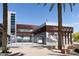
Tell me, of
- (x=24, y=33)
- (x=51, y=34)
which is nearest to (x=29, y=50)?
(x=24, y=33)

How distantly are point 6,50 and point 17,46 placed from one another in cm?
75

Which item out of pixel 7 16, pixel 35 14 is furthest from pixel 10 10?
pixel 35 14

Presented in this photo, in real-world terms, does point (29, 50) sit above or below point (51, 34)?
below

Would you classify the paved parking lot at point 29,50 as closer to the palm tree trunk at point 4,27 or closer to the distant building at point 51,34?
the palm tree trunk at point 4,27

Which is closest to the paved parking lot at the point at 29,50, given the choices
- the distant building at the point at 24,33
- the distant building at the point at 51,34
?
the distant building at the point at 24,33

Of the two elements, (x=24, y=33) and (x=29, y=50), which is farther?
(x=24, y=33)

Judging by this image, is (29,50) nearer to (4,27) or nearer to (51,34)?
(4,27)

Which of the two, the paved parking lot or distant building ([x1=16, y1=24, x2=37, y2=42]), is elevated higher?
distant building ([x1=16, y1=24, x2=37, y2=42])

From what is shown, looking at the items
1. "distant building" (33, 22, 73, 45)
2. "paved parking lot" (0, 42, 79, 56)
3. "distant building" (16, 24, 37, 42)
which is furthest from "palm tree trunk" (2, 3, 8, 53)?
"distant building" (33, 22, 73, 45)

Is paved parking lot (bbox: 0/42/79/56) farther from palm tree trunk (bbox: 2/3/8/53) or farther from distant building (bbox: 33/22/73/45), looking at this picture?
distant building (bbox: 33/22/73/45)

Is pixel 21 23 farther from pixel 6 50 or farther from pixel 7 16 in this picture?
pixel 6 50

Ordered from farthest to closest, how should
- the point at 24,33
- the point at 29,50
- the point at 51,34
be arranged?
1. the point at 51,34
2. the point at 24,33
3. the point at 29,50

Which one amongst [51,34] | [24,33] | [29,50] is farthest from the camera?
[51,34]

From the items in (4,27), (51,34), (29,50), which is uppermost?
(4,27)
